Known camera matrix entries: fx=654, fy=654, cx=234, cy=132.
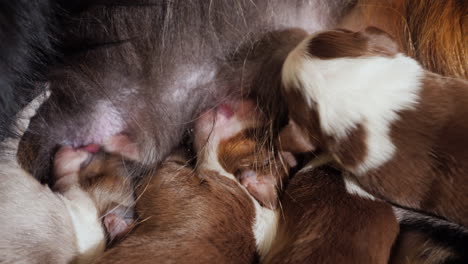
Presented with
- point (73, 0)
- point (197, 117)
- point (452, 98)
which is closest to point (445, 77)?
point (452, 98)

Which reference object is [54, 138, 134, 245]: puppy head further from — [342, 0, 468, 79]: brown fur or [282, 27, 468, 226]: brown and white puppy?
[342, 0, 468, 79]: brown fur

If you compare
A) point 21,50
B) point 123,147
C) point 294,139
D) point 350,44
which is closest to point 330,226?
point 294,139

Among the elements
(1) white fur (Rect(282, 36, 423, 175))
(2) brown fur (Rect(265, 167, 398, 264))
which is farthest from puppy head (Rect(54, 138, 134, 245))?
(1) white fur (Rect(282, 36, 423, 175))

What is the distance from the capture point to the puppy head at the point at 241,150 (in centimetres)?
129

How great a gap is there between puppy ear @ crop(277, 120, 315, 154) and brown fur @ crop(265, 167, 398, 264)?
0.21 ft

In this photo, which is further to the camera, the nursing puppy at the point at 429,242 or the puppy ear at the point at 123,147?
the puppy ear at the point at 123,147

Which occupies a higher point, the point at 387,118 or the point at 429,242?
the point at 387,118

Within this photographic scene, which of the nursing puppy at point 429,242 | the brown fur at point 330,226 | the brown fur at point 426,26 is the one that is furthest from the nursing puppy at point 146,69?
the nursing puppy at point 429,242

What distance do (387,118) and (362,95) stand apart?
2.3 inches

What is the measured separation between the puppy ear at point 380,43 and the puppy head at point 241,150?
265mm

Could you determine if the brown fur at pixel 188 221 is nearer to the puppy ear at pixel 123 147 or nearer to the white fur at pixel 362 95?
the puppy ear at pixel 123 147

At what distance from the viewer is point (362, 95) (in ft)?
3.77

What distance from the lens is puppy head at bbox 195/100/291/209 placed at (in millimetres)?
1295

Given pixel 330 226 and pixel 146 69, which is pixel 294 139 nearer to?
pixel 330 226
